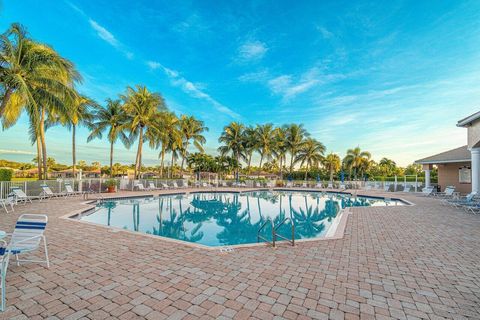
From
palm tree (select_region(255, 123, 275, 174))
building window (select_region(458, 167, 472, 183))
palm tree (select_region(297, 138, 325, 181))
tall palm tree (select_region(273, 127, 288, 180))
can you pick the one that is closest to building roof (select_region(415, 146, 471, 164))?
building window (select_region(458, 167, 472, 183))

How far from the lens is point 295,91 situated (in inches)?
851

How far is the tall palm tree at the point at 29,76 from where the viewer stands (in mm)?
8625

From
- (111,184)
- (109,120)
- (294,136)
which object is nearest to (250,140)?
(294,136)

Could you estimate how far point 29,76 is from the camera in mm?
9352

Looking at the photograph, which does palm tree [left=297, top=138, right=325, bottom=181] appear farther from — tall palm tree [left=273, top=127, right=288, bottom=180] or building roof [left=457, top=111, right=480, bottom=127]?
building roof [left=457, top=111, right=480, bottom=127]

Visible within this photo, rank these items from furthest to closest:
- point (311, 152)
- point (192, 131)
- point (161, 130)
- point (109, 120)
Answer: point (311, 152)
point (192, 131)
point (161, 130)
point (109, 120)

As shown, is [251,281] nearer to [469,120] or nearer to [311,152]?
[469,120]

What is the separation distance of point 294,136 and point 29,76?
1077 inches

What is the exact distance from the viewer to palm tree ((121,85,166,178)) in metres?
20.1

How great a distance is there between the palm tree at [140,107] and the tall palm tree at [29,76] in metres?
9.01

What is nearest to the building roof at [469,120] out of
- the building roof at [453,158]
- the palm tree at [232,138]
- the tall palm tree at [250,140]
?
the building roof at [453,158]

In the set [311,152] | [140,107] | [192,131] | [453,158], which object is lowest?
[453,158]

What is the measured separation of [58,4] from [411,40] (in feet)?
57.7

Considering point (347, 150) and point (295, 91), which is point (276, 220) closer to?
point (295, 91)
